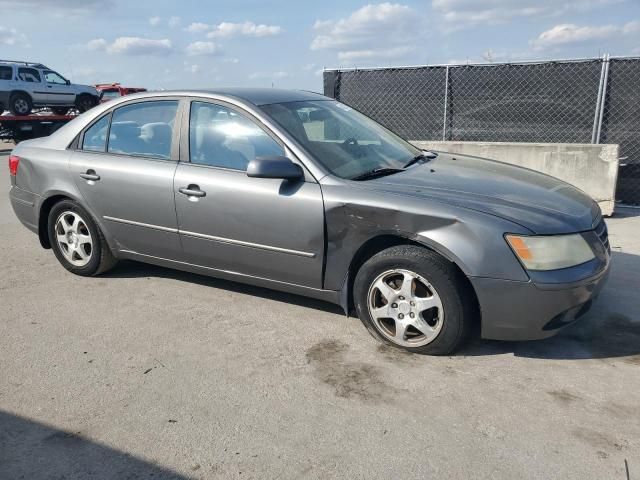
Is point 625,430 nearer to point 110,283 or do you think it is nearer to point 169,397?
point 169,397

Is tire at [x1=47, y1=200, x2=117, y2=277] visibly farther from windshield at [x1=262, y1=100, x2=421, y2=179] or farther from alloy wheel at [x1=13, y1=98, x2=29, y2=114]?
alloy wheel at [x1=13, y1=98, x2=29, y2=114]

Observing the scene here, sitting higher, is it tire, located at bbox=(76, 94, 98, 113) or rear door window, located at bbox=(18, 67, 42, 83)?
rear door window, located at bbox=(18, 67, 42, 83)

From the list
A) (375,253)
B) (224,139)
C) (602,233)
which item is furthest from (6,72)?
(602,233)

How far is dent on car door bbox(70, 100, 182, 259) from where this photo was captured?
4320 mm

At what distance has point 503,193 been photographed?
3580 mm

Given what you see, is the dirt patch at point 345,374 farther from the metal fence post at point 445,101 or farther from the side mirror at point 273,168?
the metal fence post at point 445,101

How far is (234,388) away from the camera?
3.21m

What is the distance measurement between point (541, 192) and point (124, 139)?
321cm

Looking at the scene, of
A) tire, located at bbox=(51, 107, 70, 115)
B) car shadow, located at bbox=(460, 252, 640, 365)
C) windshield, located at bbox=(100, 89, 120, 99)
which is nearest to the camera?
car shadow, located at bbox=(460, 252, 640, 365)

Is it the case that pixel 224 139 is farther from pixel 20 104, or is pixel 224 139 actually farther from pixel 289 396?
pixel 20 104

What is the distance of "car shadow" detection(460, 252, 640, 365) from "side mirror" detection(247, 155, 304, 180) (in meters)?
1.57

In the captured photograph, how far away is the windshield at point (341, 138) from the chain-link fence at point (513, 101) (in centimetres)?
392

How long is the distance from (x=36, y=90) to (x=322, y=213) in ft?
61.9

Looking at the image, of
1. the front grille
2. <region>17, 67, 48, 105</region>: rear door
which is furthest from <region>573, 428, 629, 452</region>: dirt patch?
<region>17, 67, 48, 105</region>: rear door
